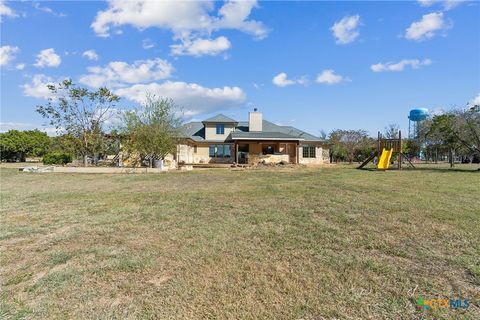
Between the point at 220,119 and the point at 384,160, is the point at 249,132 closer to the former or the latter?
the point at 220,119

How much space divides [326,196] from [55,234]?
6.34m

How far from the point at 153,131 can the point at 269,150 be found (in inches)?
516

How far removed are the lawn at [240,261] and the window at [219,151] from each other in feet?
74.5

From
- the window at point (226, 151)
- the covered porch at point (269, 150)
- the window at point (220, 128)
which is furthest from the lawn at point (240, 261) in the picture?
the window at point (220, 128)

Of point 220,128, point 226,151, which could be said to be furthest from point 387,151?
point 220,128

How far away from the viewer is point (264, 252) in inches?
154

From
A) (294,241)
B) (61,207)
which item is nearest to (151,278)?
(294,241)

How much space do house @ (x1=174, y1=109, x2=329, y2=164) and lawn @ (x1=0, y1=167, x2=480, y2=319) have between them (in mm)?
20914

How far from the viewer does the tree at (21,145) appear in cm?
3841

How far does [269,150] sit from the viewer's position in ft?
96.0

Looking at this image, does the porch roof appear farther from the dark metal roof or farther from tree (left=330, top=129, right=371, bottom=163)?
tree (left=330, top=129, right=371, bottom=163)

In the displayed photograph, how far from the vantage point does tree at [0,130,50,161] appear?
38.4 meters

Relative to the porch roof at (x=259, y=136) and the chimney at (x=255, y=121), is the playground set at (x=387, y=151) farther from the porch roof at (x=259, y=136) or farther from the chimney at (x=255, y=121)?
the chimney at (x=255, y=121)

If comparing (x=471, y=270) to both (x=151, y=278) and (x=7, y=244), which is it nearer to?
(x=151, y=278)
